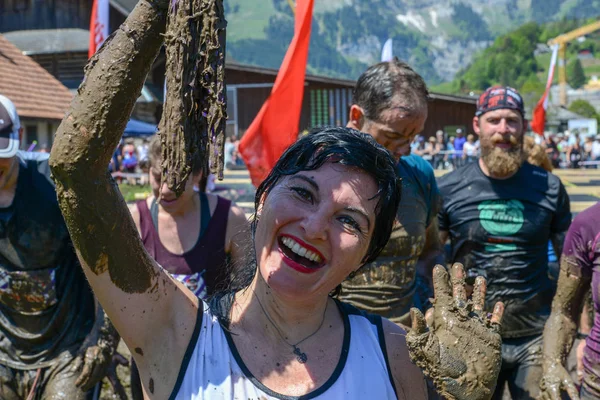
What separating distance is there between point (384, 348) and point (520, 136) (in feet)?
9.30

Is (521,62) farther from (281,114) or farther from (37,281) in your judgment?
(37,281)

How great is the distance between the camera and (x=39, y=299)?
3738 millimetres

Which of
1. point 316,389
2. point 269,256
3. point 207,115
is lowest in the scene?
point 316,389

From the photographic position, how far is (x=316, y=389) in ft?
6.16

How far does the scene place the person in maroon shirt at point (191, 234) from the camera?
3990mm

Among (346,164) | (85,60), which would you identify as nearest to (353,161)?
(346,164)

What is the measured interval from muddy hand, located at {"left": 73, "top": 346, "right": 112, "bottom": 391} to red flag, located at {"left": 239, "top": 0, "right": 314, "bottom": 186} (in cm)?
207

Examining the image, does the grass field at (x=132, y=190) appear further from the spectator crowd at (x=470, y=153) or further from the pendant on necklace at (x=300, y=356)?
the pendant on necklace at (x=300, y=356)

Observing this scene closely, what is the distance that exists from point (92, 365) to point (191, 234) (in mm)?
845

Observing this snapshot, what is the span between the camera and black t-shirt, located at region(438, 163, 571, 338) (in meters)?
4.32

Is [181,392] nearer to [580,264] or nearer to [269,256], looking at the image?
[269,256]

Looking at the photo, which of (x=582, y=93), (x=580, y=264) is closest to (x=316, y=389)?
(x=580, y=264)

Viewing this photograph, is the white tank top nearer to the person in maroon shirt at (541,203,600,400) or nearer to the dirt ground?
the person in maroon shirt at (541,203,600,400)

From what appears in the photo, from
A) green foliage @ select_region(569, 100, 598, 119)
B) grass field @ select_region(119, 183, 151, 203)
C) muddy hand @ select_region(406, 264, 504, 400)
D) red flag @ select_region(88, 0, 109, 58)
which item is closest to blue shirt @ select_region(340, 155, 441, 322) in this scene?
muddy hand @ select_region(406, 264, 504, 400)
